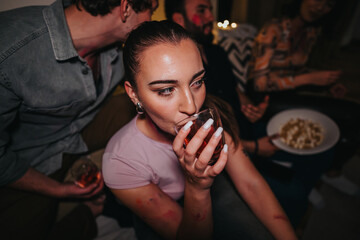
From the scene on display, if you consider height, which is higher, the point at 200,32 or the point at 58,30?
the point at 58,30

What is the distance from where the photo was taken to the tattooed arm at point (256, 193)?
49.7 inches

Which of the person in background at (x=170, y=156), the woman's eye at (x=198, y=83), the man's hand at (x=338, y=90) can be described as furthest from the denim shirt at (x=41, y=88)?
the man's hand at (x=338, y=90)

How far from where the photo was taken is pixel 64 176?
186 centimetres

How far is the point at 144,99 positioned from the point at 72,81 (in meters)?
0.81

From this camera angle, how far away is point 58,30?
125 cm

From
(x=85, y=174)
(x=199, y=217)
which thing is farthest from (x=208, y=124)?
(x=85, y=174)

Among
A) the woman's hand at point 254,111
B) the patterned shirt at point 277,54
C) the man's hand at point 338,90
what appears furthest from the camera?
the man's hand at point 338,90

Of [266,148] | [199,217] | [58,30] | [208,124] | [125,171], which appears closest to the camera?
[208,124]

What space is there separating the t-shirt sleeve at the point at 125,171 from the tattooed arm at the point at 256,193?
64cm

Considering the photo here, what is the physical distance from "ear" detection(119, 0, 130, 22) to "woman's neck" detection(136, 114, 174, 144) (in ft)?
2.25

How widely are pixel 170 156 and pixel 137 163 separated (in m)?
0.22

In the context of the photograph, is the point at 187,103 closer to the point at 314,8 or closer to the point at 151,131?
the point at 151,131

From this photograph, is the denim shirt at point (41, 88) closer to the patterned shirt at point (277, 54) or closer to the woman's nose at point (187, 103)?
the woman's nose at point (187, 103)

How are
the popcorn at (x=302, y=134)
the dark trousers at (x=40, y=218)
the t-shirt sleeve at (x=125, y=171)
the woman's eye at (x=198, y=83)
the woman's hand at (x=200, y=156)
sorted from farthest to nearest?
the popcorn at (x=302, y=134)
the dark trousers at (x=40, y=218)
the t-shirt sleeve at (x=125, y=171)
the woman's eye at (x=198, y=83)
the woman's hand at (x=200, y=156)
